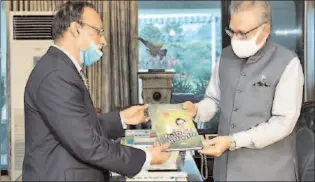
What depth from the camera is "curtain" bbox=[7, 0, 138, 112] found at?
210 inches

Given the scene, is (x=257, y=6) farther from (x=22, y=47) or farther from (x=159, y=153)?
(x=22, y=47)

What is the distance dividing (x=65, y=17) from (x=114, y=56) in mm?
3369

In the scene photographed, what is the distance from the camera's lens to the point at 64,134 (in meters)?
1.85

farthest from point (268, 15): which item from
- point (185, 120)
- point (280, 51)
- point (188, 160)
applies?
point (188, 160)

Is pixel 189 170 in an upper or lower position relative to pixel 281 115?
lower

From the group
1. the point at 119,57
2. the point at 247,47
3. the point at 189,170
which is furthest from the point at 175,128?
the point at 119,57

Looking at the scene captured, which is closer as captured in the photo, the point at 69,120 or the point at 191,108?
the point at 69,120

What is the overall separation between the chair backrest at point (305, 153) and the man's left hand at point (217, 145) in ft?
3.84

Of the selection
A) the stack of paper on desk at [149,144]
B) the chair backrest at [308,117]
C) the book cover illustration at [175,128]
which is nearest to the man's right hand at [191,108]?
the book cover illustration at [175,128]

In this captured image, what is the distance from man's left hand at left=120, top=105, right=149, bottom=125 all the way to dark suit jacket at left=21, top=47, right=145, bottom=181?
19.2 inches

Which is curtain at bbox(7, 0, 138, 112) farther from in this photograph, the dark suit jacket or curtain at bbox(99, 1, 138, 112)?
the dark suit jacket

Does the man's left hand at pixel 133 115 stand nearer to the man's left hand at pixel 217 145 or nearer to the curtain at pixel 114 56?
the man's left hand at pixel 217 145

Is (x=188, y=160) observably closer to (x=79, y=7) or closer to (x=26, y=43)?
(x=79, y=7)

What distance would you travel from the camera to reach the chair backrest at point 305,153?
310cm
